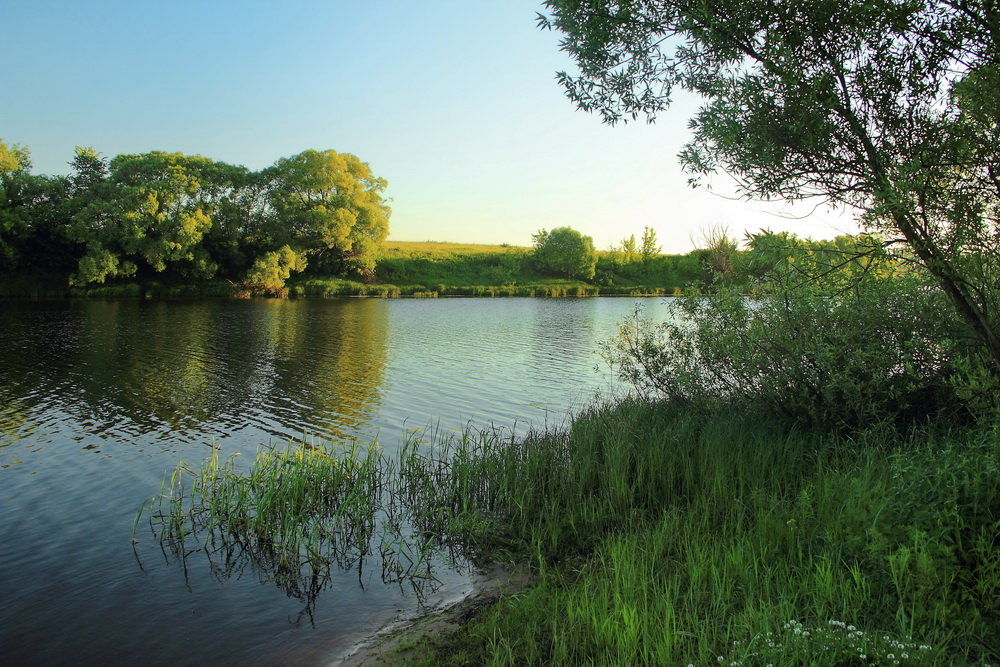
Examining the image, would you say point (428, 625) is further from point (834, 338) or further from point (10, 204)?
point (10, 204)

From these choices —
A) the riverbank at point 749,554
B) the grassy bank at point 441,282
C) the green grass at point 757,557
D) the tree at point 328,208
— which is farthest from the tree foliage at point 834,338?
the tree at point 328,208

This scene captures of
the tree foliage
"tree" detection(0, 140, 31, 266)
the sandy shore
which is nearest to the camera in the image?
the sandy shore

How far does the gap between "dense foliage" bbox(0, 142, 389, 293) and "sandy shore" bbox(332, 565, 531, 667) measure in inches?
2248

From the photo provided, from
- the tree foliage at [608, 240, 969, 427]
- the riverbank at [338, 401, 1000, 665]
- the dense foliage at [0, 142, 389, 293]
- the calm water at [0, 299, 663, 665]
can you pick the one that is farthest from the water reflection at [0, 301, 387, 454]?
the dense foliage at [0, 142, 389, 293]

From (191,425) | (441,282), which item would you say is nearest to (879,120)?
(191,425)

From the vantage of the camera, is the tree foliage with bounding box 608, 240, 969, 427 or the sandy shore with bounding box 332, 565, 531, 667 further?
the tree foliage with bounding box 608, 240, 969, 427

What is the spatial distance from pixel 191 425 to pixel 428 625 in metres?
10.2

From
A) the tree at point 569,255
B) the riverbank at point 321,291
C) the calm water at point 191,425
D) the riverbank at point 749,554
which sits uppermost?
the tree at point 569,255

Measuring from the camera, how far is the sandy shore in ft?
17.3

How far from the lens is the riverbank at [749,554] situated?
4078mm

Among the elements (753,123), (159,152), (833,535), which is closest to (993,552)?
(833,535)

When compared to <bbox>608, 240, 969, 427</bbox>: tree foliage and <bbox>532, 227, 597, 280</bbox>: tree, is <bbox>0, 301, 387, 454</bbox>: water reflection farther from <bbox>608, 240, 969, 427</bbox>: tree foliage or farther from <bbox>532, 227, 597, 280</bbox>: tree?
<bbox>532, 227, 597, 280</bbox>: tree

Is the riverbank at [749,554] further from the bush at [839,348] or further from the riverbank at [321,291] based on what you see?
the riverbank at [321,291]

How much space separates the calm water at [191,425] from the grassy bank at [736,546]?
1.42m
